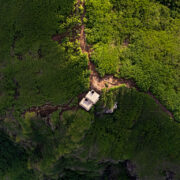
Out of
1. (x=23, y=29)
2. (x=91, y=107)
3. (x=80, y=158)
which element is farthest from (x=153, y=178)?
(x=23, y=29)

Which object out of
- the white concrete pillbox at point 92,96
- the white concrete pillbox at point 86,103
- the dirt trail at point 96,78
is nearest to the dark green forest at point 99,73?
the dirt trail at point 96,78

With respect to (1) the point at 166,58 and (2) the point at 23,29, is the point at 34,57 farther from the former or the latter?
(1) the point at 166,58

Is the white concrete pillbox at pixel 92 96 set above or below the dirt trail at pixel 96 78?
below

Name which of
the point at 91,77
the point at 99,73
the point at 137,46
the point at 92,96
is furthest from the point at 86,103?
the point at 137,46

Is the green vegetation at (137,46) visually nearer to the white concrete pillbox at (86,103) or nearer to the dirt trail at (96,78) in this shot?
the dirt trail at (96,78)

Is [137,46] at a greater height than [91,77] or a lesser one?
greater

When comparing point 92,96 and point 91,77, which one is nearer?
point 92,96

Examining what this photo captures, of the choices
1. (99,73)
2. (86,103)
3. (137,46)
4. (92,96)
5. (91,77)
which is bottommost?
(86,103)

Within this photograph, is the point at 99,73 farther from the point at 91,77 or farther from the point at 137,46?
the point at 137,46
